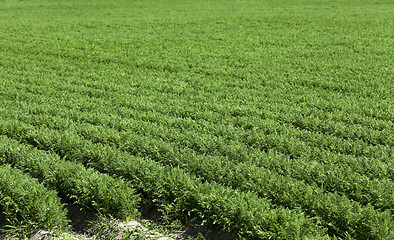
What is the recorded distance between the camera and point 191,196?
3.69 metres

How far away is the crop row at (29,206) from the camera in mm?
3459

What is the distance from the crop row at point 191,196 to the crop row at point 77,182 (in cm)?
22

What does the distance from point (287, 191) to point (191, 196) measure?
1.01 metres

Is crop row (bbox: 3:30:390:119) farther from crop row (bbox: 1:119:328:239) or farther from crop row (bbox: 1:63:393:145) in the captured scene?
crop row (bbox: 1:119:328:239)

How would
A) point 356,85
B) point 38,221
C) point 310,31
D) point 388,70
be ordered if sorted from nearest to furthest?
1. point 38,221
2. point 356,85
3. point 388,70
4. point 310,31

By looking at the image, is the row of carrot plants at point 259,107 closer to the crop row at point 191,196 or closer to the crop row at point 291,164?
the crop row at point 291,164

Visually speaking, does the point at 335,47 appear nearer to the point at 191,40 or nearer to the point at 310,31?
the point at 310,31

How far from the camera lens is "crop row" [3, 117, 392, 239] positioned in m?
3.25

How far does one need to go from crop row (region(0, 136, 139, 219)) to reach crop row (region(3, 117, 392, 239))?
1.22 ft

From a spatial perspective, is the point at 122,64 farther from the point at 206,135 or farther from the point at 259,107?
the point at 206,135

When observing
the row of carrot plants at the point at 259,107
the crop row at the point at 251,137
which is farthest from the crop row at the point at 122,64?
the crop row at the point at 251,137

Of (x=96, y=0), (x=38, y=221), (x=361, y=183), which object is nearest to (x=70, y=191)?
(x=38, y=221)

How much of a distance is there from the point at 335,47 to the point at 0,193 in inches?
369

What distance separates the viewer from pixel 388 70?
26.0 ft
